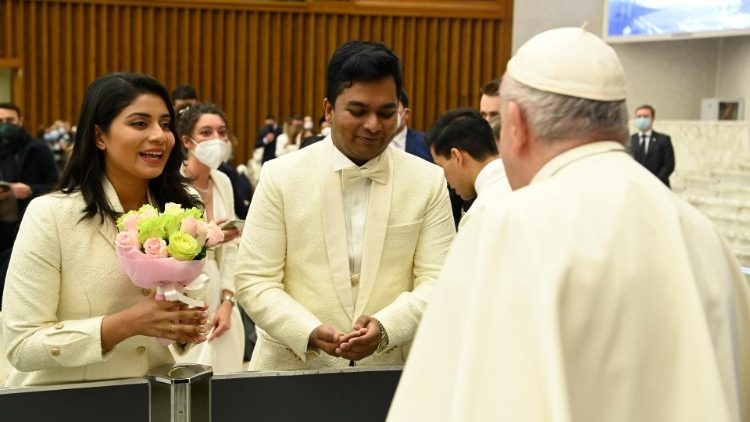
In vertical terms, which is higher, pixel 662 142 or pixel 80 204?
pixel 80 204

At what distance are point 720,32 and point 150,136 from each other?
14.0 meters

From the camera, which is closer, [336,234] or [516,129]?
[516,129]

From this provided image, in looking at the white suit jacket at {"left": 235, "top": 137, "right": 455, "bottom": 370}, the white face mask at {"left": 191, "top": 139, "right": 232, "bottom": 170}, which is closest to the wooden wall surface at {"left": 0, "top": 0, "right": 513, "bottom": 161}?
the white face mask at {"left": 191, "top": 139, "right": 232, "bottom": 170}

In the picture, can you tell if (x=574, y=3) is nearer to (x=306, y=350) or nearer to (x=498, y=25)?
(x=498, y=25)

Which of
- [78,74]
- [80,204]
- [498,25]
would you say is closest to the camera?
[80,204]

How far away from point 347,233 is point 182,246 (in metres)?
0.67

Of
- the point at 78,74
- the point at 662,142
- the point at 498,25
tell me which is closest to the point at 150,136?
the point at 662,142

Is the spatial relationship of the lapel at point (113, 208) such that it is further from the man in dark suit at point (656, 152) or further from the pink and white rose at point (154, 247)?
the man in dark suit at point (656, 152)

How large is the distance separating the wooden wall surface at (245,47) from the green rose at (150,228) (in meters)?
12.6

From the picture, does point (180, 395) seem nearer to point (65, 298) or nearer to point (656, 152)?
point (65, 298)

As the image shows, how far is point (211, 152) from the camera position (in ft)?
14.6

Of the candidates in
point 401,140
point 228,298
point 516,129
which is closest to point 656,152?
point 401,140

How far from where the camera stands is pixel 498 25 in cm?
1548

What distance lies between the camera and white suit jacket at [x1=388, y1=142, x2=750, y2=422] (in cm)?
150
